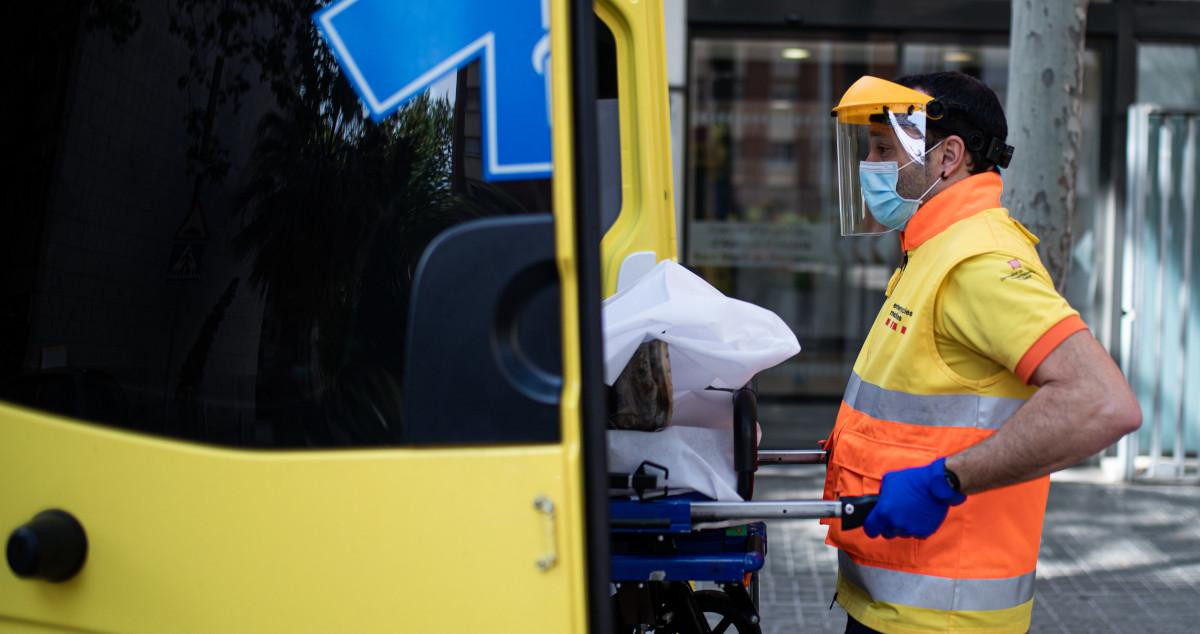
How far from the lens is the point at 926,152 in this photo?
237 cm

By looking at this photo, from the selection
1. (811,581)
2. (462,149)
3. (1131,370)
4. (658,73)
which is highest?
(658,73)

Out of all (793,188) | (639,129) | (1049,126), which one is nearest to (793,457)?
(639,129)

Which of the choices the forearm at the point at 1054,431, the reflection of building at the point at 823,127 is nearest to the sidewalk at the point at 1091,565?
the reflection of building at the point at 823,127

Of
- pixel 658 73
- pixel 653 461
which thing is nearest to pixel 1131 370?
pixel 658 73

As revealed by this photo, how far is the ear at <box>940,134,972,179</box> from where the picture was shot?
7.72 feet

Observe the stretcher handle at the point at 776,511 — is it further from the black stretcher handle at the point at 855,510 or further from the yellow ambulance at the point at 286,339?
the yellow ambulance at the point at 286,339

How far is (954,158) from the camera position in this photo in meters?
2.36

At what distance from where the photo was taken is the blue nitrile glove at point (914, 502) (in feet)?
6.49

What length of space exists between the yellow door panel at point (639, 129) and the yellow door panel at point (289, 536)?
5.81ft

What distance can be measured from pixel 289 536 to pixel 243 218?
0.50 metres

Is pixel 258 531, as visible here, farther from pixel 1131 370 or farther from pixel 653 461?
pixel 1131 370

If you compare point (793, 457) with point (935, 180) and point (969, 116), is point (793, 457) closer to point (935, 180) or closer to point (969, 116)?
point (935, 180)

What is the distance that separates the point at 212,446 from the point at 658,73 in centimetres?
212

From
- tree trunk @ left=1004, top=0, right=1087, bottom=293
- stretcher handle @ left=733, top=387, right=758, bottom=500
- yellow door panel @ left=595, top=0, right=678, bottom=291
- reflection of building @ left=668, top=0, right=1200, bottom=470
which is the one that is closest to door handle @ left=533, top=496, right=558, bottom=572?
stretcher handle @ left=733, top=387, right=758, bottom=500
